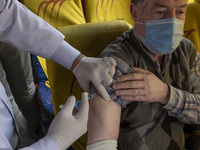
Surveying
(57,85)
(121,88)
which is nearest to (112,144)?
(121,88)

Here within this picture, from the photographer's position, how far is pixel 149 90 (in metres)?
1.05

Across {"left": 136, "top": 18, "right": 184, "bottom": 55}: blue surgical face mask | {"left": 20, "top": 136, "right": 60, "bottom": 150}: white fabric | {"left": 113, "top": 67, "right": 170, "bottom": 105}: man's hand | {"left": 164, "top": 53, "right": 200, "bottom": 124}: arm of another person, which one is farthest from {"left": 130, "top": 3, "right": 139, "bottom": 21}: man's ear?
{"left": 20, "top": 136, "right": 60, "bottom": 150}: white fabric

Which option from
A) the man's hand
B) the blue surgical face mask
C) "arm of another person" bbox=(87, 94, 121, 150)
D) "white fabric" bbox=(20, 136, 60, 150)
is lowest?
"arm of another person" bbox=(87, 94, 121, 150)

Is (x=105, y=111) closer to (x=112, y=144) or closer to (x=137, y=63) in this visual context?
(x=112, y=144)

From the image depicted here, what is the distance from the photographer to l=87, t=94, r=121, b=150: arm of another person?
959 millimetres

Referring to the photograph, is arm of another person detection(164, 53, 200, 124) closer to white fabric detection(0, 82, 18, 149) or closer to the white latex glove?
the white latex glove

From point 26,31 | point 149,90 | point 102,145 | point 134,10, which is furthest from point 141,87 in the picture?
point 26,31

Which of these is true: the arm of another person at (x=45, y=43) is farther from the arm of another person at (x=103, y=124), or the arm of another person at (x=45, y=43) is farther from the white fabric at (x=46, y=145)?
the white fabric at (x=46, y=145)

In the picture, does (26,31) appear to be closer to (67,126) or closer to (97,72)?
(97,72)

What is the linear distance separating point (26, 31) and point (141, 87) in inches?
24.9

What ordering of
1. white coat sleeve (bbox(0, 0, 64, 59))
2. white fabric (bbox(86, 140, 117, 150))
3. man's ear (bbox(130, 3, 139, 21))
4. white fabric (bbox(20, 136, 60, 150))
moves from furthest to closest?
man's ear (bbox(130, 3, 139, 21))
white coat sleeve (bbox(0, 0, 64, 59))
white fabric (bbox(86, 140, 117, 150))
white fabric (bbox(20, 136, 60, 150))

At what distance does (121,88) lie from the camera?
102 cm

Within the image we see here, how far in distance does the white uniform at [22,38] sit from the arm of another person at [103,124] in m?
0.29

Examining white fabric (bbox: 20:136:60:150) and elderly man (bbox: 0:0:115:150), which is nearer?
white fabric (bbox: 20:136:60:150)
